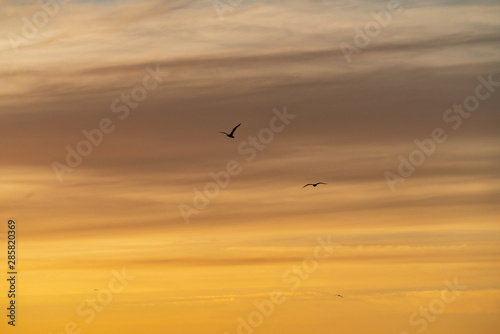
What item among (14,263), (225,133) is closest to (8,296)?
(14,263)

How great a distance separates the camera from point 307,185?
91500mm

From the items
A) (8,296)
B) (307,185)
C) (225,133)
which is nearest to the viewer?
(8,296)

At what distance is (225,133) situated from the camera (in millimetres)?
85938

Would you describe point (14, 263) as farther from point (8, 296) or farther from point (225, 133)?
point (225, 133)

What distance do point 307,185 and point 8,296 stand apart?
3088 inches

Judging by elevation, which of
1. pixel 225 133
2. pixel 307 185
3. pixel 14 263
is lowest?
pixel 307 185

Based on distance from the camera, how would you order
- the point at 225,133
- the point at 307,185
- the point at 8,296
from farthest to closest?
the point at 307,185
the point at 225,133
the point at 8,296

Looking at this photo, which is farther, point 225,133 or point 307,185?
point 307,185

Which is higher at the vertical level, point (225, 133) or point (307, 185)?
point (225, 133)

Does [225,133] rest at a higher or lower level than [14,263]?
higher

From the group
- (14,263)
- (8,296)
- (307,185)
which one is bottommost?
(307,185)

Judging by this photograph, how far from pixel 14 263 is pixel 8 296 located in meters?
7.13

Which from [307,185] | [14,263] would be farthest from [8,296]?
[307,185]

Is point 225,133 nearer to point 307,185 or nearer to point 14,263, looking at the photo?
point 307,185
